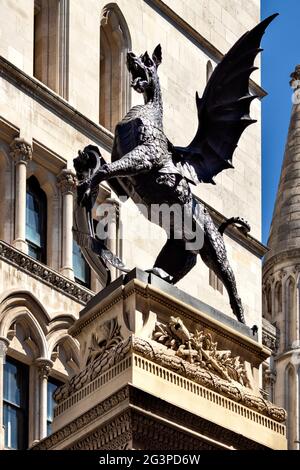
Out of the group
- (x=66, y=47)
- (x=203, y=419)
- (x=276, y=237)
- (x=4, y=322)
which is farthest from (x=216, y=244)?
(x=276, y=237)

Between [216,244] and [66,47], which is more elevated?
[66,47]

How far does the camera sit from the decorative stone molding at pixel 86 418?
73.6 feet

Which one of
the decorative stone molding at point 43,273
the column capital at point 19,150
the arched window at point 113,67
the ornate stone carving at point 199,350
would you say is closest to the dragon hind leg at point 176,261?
the ornate stone carving at point 199,350

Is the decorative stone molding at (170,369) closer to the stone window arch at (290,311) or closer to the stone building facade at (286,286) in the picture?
the stone building facade at (286,286)

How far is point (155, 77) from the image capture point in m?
25.5

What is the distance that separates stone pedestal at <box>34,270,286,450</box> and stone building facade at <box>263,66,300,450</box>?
56.9 feet

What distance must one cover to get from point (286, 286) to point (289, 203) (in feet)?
6.78

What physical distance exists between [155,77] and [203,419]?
→ 4174mm

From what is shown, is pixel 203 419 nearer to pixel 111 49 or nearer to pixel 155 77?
pixel 155 77

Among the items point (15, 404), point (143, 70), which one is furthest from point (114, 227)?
point (143, 70)

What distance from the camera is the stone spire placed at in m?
44.9

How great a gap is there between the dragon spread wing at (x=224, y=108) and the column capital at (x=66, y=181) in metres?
9.20
